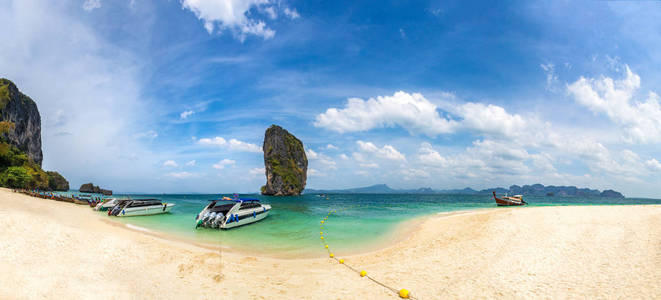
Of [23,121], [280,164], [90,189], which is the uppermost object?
[23,121]

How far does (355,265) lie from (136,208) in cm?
→ 3126

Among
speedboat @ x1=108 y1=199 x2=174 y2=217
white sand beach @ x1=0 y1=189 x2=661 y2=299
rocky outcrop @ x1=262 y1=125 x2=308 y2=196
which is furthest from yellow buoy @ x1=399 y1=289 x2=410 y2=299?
rocky outcrop @ x1=262 y1=125 x2=308 y2=196

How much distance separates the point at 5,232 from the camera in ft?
30.1

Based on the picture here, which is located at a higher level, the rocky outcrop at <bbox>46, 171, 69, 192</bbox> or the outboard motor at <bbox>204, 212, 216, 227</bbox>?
the rocky outcrop at <bbox>46, 171, 69, 192</bbox>

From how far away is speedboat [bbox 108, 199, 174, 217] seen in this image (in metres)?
28.0

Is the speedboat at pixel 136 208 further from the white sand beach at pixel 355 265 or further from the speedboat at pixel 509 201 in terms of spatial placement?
the speedboat at pixel 509 201

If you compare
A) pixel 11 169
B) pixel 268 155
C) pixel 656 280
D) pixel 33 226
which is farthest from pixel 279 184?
pixel 656 280

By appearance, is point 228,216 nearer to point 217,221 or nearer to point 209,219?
point 217,221

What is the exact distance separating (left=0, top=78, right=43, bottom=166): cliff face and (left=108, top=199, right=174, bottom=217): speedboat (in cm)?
7960

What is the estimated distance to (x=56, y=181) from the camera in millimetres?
87188

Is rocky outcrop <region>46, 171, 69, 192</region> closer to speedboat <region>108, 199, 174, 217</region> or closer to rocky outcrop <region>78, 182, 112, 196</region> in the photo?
rocky outcrop <region>78, 182, 112, 196</region>

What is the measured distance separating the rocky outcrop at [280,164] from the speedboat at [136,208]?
64906mm

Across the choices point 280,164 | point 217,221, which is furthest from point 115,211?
point 280,164

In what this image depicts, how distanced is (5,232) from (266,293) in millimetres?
10648
